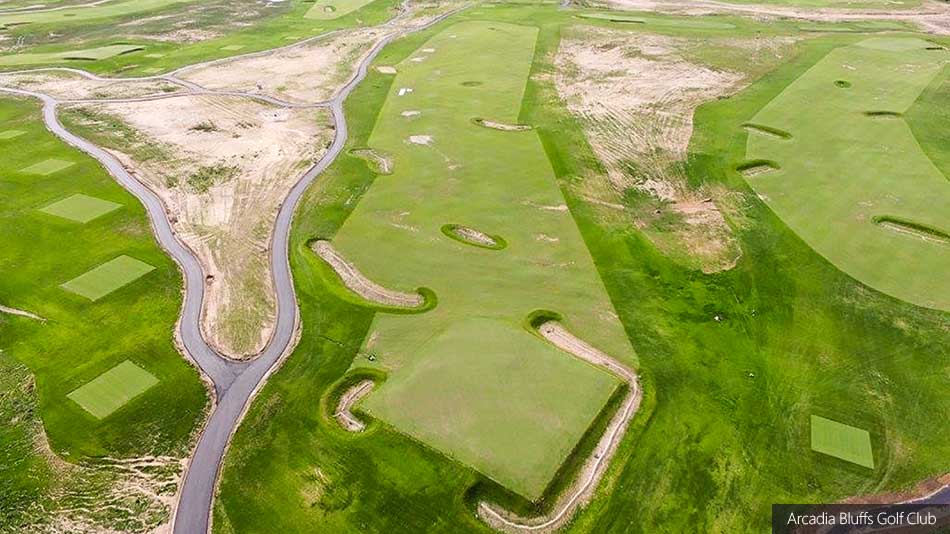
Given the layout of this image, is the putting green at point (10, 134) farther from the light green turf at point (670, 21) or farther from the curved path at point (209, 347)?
the light green turf at point (670, 21)

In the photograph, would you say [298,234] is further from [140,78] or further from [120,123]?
[140,78]

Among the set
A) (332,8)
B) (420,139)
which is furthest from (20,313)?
(332,8)

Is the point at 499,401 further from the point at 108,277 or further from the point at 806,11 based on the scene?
the point at 806,11

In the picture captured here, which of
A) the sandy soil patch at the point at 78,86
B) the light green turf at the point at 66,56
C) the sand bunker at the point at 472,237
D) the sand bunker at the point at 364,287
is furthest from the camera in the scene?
the light green turf at the point at 66,56

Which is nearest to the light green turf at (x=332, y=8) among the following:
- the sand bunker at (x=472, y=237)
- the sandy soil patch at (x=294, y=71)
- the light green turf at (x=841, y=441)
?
the sandy soil patch at (x=294, y=71)

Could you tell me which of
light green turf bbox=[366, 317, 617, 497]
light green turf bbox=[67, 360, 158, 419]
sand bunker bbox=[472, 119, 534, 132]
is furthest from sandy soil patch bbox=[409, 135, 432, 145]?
light green turf bbox=[67, 360, 158, 419]

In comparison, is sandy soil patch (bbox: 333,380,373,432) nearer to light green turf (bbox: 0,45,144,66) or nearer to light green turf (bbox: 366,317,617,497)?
light green turf (bbox: 366,317,617,497)
